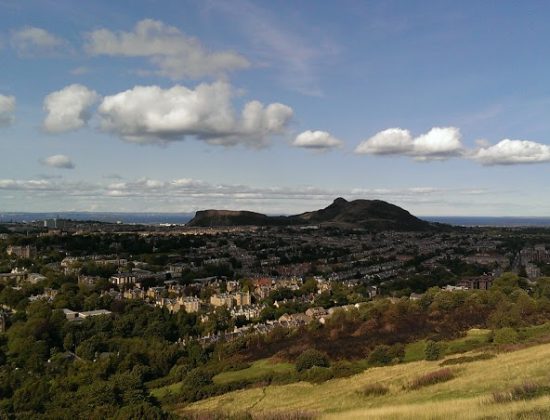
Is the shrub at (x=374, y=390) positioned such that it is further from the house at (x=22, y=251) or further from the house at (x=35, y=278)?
the house at (x=22, y=251)

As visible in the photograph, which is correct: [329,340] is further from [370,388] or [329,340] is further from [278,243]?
[278,243]

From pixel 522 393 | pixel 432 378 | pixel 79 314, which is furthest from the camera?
pixel 79 314

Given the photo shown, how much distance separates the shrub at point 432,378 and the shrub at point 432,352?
783 cm

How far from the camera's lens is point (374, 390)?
21531mm

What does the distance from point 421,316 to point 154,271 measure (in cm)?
4949

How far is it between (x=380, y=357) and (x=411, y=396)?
13.7m

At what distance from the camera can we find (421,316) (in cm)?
4466

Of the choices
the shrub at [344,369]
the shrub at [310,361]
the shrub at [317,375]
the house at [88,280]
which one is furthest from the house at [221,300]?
the shrub at [317,375]

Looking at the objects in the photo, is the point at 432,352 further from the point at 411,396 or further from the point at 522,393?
the point at 522,393

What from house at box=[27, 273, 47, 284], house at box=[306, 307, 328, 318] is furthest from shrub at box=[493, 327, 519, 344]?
house at box=[27, 273, 47, 284]

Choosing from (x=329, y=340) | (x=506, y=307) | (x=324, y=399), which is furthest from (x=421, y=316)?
(x=324, y=399)

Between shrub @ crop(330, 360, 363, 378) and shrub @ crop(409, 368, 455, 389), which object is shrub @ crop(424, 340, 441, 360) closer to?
shrub @ crop(330, 360, 363, 378)

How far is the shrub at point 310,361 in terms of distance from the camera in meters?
30.9

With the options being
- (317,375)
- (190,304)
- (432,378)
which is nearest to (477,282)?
(190,304)
